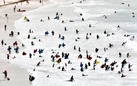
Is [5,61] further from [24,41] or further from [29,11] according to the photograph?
[29,11]

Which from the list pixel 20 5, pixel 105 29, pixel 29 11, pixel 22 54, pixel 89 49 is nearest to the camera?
pixel 22 54

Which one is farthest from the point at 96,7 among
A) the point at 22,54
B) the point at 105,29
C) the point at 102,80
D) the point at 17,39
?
the point at 102,80

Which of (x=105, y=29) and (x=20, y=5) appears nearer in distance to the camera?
(x=105, y=29)

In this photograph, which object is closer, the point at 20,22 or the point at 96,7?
the point at 20,22

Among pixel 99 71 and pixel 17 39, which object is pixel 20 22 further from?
pixel 99 71

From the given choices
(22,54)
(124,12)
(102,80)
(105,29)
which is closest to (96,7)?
(124,12)

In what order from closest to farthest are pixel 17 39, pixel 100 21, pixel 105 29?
1. pixel 17 39
2. pixel 105 29
3. pixel 100 21
